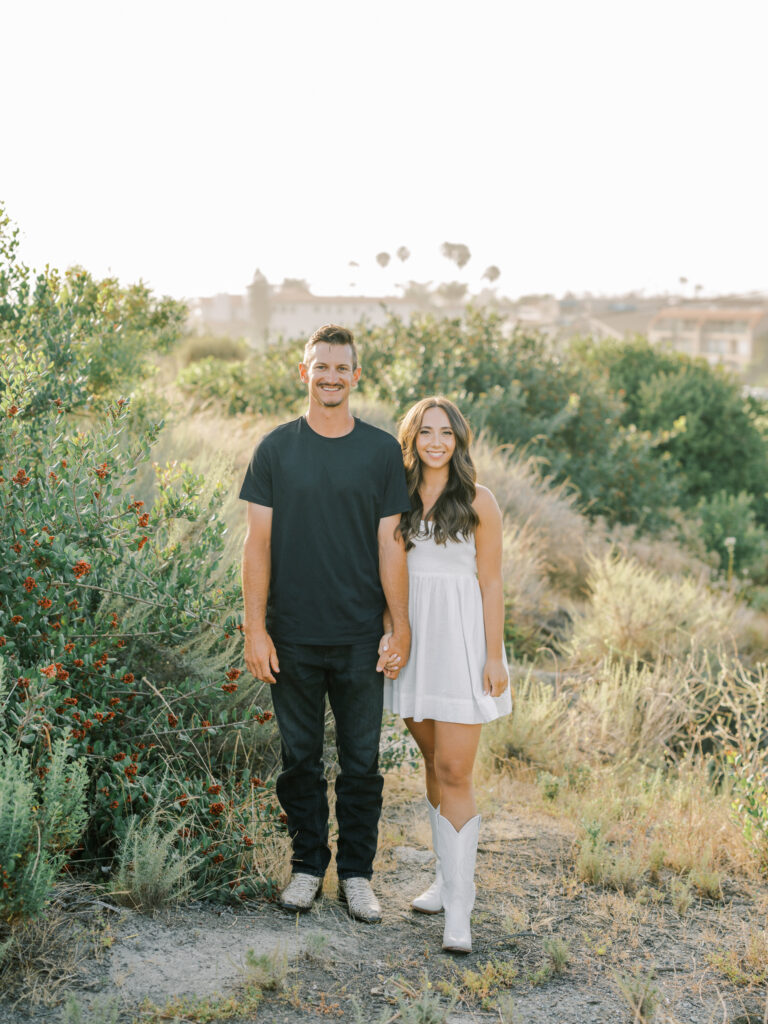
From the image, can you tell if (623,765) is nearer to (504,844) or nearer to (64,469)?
(504,844)

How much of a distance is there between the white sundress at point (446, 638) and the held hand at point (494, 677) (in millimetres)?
22

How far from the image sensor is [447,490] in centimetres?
371

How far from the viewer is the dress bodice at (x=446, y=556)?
367 cm

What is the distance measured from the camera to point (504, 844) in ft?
15.4

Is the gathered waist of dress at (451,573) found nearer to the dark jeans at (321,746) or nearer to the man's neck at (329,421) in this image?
the dark jeans at (321,746)

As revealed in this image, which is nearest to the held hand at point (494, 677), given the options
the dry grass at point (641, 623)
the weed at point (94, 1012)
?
the weed at point (94, 1012)

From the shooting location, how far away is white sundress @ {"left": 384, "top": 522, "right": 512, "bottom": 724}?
3.61 metres

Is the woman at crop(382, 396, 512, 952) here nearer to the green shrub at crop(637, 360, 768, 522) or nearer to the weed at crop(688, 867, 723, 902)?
the weed at crop(688, 867, 723, 902)

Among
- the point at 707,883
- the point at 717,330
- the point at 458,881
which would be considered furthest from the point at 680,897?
the point at 717,330

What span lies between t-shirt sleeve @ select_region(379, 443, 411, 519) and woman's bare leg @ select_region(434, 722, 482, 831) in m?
0.82

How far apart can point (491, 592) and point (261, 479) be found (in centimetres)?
95

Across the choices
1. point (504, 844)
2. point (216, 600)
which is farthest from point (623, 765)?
point (216, 600)

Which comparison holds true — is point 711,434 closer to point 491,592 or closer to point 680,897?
point 680,897

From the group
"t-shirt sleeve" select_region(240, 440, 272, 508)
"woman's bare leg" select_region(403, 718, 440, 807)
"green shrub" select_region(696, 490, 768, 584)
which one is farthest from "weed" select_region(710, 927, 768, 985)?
"green shrub" select_region(696, 490, 768, 584)
